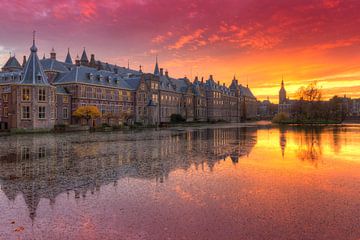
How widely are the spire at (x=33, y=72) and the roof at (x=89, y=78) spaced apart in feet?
27.6

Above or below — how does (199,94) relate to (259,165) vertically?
above

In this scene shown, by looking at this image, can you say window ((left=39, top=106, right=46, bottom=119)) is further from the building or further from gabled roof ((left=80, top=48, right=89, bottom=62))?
gabled roof ((left=80, top=48, right=89, bottom=62))

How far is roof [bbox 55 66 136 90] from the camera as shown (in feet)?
201

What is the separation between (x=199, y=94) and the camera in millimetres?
110125

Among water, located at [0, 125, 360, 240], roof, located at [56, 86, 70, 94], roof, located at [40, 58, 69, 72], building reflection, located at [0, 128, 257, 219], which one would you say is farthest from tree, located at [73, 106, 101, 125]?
water, located at [0, 125, 360, 240]

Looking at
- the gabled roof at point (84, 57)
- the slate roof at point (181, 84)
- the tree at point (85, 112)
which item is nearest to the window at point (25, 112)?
the tree at point (85, 112)

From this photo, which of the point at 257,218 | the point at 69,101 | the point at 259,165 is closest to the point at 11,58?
the point at 69,101

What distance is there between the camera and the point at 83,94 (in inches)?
2411

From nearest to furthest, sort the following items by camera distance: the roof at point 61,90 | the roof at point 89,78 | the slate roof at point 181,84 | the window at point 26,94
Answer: the window at point 26,94, the roof at point 61,90, the roof at point 89,78, the slate roof at point 181,84

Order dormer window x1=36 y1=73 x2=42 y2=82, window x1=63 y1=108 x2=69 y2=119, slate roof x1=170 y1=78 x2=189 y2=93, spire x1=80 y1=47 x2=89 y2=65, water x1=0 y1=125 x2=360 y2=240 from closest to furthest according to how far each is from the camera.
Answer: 1. water x1=0 y1=125 x2=360 y2=240
2. dormer window x1=36 y1=73 x2=42 y2=82
3. window x1=63 y1=108 x2=69 y2=119
4. spire x1=80 y1=47 x2=89 y2=65
5. slate roof x1=170 y1=78 x2=189 y2=93

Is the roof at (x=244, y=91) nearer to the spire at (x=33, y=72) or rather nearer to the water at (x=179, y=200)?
the spire at (x=33, y=72)

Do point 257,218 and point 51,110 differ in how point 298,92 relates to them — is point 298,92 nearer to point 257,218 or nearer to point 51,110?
point 51,110

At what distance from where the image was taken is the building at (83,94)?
51.0 metres

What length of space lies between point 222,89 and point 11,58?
270 ft
